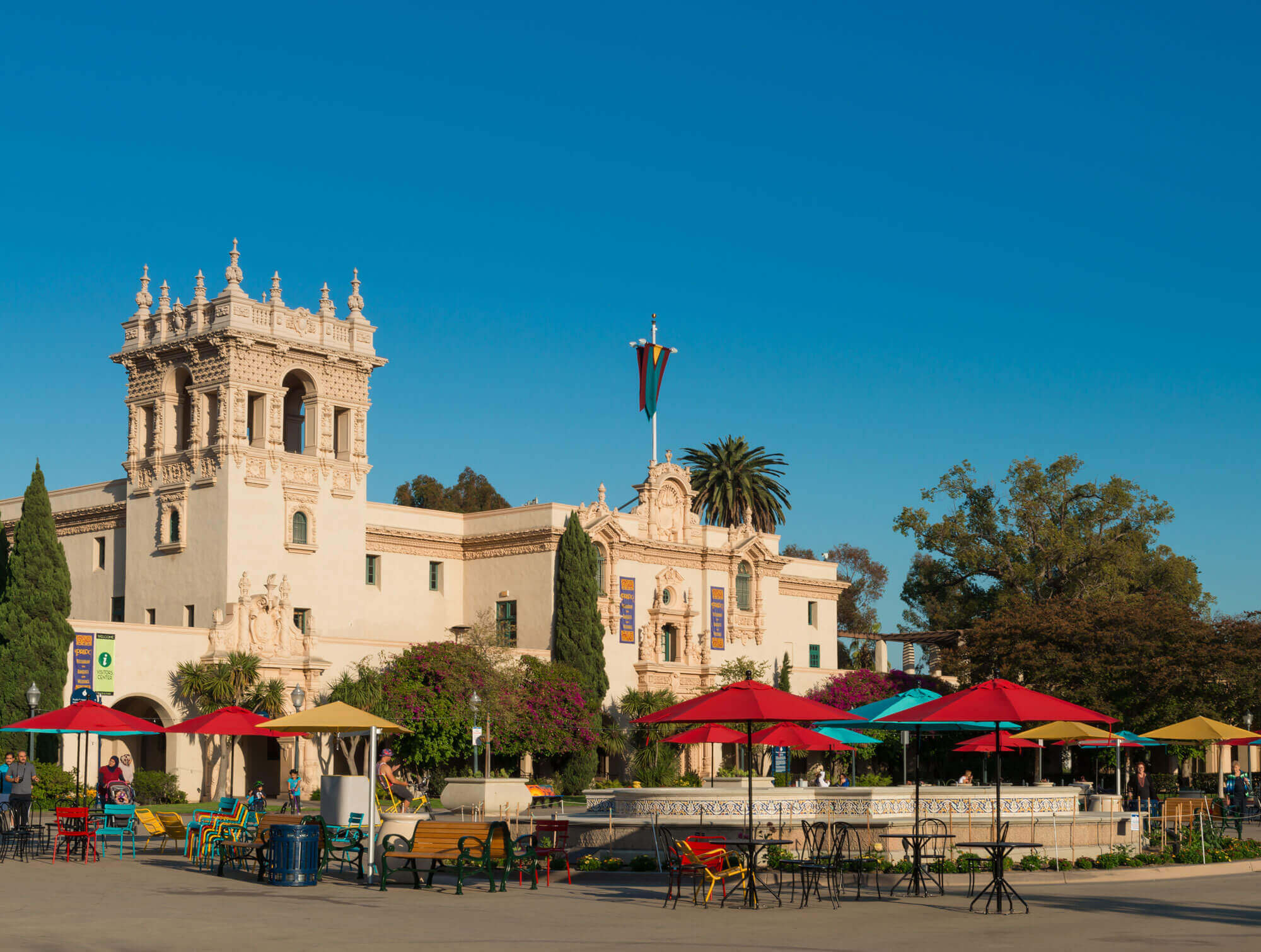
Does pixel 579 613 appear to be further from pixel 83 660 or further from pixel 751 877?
pixel 751 877

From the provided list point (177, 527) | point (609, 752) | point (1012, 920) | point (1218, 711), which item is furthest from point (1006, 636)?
point (1012, 920)

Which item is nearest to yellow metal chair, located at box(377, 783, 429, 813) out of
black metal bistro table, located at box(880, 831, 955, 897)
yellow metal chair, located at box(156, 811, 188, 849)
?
yellow metal chair, located at box(156, 811, 188, 849)

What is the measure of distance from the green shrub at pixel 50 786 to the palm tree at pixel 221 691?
6.15m

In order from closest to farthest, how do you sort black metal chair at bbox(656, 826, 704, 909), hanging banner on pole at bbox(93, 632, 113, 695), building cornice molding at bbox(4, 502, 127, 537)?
black metal chair at bbox(656, 826, 704, 909) < hanging banner on pole at bbox(93, 632, 113, 695) < building cornice molding at bbox(4, 502, 127, 537)

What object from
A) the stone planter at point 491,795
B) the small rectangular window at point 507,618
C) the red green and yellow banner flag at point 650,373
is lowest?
the stone planter at point 491,795

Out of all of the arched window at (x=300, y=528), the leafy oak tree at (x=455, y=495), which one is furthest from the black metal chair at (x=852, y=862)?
the leafy oak tree at (x=455, y=495)

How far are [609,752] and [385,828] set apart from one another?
37.1 metres

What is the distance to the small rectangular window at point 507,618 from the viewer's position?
6172cm

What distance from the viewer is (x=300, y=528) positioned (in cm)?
5609

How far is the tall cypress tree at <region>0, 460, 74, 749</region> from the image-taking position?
44719 millimetres

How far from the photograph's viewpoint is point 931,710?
2200 cm

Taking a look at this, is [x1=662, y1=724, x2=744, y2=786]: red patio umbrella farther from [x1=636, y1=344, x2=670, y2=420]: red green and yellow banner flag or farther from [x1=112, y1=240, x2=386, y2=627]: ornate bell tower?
[x1=636, y1=344, x2=670, y2=420]: red green and yellow banner flag

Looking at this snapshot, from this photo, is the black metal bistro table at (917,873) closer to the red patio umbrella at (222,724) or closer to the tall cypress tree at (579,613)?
the red patio umbrella at (222,724)

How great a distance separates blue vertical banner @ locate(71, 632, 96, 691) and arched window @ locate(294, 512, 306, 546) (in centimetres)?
971
